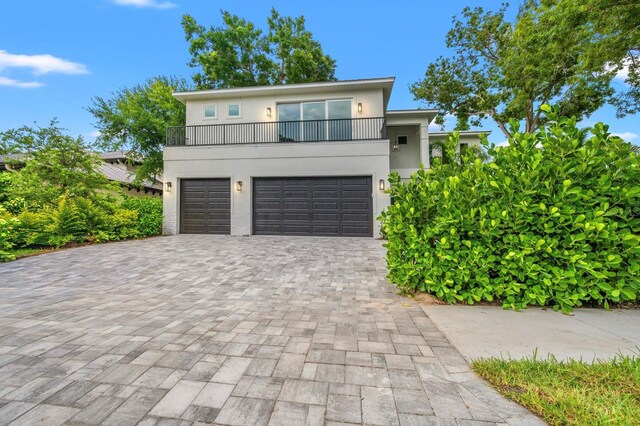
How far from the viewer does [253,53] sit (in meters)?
19.2

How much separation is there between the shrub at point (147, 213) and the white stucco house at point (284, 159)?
335 millimetres

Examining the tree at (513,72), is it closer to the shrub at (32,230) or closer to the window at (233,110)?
the window at (233,110)

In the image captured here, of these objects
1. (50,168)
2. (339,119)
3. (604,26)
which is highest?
(604,26)

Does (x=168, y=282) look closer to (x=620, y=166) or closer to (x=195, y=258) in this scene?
(x=195, y=258)

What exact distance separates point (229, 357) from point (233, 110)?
12106 millimetres

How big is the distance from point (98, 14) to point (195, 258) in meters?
9.45

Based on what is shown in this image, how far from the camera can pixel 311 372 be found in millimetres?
2080

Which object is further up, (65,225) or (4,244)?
(65,225)

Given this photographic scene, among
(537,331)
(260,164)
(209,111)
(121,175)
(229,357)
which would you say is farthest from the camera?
(121,175)

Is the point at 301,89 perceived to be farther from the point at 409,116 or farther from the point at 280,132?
the point at 409,116

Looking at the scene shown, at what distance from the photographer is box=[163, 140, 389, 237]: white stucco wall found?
10.6 meters

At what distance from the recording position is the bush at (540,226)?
10.5 ft

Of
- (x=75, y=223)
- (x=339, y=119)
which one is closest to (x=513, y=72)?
(x=339, y=119)

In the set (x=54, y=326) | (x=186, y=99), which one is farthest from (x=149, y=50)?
(x=54, y=326)
